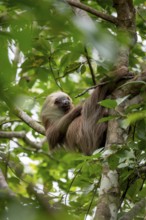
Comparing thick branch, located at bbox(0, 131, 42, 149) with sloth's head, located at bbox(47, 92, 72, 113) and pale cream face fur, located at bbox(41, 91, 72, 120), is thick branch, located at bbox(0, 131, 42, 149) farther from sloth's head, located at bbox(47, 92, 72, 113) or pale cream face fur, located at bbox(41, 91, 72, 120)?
sloth's head, located at bbox(47, 92, 72, 113)

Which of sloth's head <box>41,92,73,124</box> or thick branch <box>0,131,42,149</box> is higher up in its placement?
sloth's head <box>41,92,73,124</box>

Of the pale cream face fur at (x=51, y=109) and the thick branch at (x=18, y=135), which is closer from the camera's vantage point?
the thick branch at (x=18, y=135)

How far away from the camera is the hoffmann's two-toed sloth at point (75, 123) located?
5.56 meters

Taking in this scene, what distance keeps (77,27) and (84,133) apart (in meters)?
5.25

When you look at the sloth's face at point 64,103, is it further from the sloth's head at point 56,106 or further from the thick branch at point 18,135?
the thick branch at point 18,135

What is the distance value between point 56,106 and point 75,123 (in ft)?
3.78

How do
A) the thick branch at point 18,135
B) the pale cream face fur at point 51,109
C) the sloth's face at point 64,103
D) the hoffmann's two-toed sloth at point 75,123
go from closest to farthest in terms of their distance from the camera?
the hoffmann's two-toed sloth at point 75,123
the thick branch at point 18,135
the pale cream face fur at point 51,109
the sloth's face at point 64,103

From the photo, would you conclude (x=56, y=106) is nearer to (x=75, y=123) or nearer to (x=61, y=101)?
(x=61, y=101)

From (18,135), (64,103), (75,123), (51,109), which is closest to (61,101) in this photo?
(64,103)

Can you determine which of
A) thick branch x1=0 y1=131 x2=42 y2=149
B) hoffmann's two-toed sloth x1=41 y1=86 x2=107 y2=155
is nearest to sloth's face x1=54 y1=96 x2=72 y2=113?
hoffmann's two-toed sloth x1=41 y1=86 x2=107 y2=155

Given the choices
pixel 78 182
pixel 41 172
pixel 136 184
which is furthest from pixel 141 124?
pixel 41 172

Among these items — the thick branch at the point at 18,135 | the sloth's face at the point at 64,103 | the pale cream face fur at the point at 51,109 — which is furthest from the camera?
the sloth's face at the point at 64,103

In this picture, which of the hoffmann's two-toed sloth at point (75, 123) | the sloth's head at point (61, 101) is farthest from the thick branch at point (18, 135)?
the sloth's head at point (61, 101)

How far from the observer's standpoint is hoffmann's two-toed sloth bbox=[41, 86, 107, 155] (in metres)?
5.56
